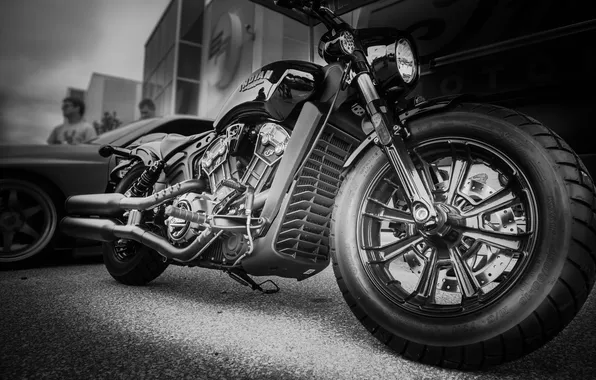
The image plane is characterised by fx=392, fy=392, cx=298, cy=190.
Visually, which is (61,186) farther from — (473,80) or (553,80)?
(553,80)

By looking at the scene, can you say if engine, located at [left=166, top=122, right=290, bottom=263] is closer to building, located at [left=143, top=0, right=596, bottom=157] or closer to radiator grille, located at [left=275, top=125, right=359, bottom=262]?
radiator grille, located at [left=275, top=125, right=359, bottom=262]

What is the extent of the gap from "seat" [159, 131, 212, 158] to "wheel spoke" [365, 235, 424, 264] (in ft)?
4.63

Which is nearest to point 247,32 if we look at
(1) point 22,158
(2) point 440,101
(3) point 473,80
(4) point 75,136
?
(4) point 75,136

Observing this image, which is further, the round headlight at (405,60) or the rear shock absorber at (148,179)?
the rear shock absorber at (148,179)

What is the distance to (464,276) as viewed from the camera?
1.22 meters

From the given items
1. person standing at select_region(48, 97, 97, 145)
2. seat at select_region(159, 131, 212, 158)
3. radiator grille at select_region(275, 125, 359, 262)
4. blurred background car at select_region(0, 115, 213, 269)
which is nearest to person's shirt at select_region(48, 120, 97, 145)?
person standing at select_region(48, 97, 97, 145)

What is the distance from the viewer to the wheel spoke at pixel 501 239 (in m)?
1.16

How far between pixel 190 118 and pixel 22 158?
1.48 m

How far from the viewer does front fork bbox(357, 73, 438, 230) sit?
1282mm

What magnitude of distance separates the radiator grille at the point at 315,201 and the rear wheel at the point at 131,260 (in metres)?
1.28

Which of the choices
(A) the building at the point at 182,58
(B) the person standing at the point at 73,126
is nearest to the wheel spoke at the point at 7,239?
(B) the person standing at the point at 73,126

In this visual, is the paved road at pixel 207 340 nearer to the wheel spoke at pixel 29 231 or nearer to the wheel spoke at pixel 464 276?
the wheel spoke at pixel 464 276

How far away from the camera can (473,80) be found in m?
2.16

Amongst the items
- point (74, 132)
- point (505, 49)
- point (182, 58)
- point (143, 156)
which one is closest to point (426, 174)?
point (505, 49)
